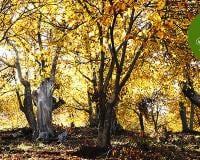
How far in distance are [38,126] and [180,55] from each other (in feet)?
40.8

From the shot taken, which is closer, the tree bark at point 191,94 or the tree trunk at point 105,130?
the tree trunk at point 105,130

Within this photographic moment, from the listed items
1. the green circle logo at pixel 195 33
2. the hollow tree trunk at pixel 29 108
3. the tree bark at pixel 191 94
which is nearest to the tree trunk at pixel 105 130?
the green circle logo at pixel 195 33

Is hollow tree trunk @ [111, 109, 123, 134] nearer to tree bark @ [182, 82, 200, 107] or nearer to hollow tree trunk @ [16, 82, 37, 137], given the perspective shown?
hollow tree trunk @ [16, 82, 37, 137]

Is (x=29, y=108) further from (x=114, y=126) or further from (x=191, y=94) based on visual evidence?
(x=191, y=94)

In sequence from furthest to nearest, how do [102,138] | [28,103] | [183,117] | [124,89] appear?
[183,117] < [124,89] < [28,103] < [102,138]

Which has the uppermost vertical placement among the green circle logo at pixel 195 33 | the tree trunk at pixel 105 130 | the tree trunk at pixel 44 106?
the tree trunk at pixel 44 106

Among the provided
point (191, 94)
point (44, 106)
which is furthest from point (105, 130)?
point (191, 94)

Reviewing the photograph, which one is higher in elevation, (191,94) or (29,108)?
(191,94)

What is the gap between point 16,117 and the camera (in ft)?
247

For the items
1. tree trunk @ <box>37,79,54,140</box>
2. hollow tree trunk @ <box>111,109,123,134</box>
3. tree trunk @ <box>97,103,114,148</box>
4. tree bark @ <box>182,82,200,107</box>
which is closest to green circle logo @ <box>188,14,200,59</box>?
tree trunk @ <box>97,103,114,148</box>

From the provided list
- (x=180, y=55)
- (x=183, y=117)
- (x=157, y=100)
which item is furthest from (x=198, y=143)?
(x=157, y=100)

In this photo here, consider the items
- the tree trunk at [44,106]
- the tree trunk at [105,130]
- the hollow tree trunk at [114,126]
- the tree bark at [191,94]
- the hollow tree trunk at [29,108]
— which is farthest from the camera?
the hollow tree trunk at [114,126]

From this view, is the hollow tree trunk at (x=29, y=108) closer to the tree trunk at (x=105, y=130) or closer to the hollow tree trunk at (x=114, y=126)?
the hollow tree trunk at (x=114, y=126)

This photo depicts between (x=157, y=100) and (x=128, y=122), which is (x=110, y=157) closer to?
(x=157, y=100)
